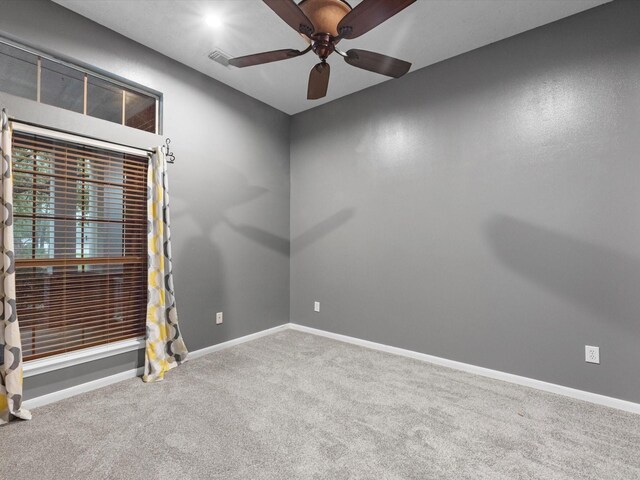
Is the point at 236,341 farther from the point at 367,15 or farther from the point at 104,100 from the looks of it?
the point at 367,15

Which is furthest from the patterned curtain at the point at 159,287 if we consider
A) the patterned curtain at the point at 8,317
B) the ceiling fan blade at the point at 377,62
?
the ceiling fan blade at the point at 377,62

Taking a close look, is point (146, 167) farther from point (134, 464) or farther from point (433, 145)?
point (433, 145)

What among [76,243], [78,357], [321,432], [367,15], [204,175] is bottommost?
[321,432]

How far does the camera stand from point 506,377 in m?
2.60

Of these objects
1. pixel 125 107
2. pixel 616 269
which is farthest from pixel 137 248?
pixel 616 269

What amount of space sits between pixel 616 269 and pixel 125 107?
4023 mm

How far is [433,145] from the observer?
9.94ft

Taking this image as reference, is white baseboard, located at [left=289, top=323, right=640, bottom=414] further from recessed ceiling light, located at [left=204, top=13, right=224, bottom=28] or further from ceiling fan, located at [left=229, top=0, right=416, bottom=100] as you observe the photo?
recessed ceiling light, located at [left=204, top=13, right=224, bottom=28]

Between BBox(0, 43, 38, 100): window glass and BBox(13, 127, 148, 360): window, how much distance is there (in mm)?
293

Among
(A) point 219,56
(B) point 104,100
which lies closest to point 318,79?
(A) point 219,56

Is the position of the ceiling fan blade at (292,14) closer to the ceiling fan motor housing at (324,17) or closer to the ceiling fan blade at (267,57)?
the ceiling fan motor housing at (324,17)

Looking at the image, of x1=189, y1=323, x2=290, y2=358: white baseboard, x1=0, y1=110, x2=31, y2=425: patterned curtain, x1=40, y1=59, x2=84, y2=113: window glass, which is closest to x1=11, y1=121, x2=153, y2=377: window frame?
x1=0, y1=110, x2=31, y2=425: patterned curtain

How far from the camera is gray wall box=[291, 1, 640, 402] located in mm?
2223

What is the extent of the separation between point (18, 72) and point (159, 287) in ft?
5.90
